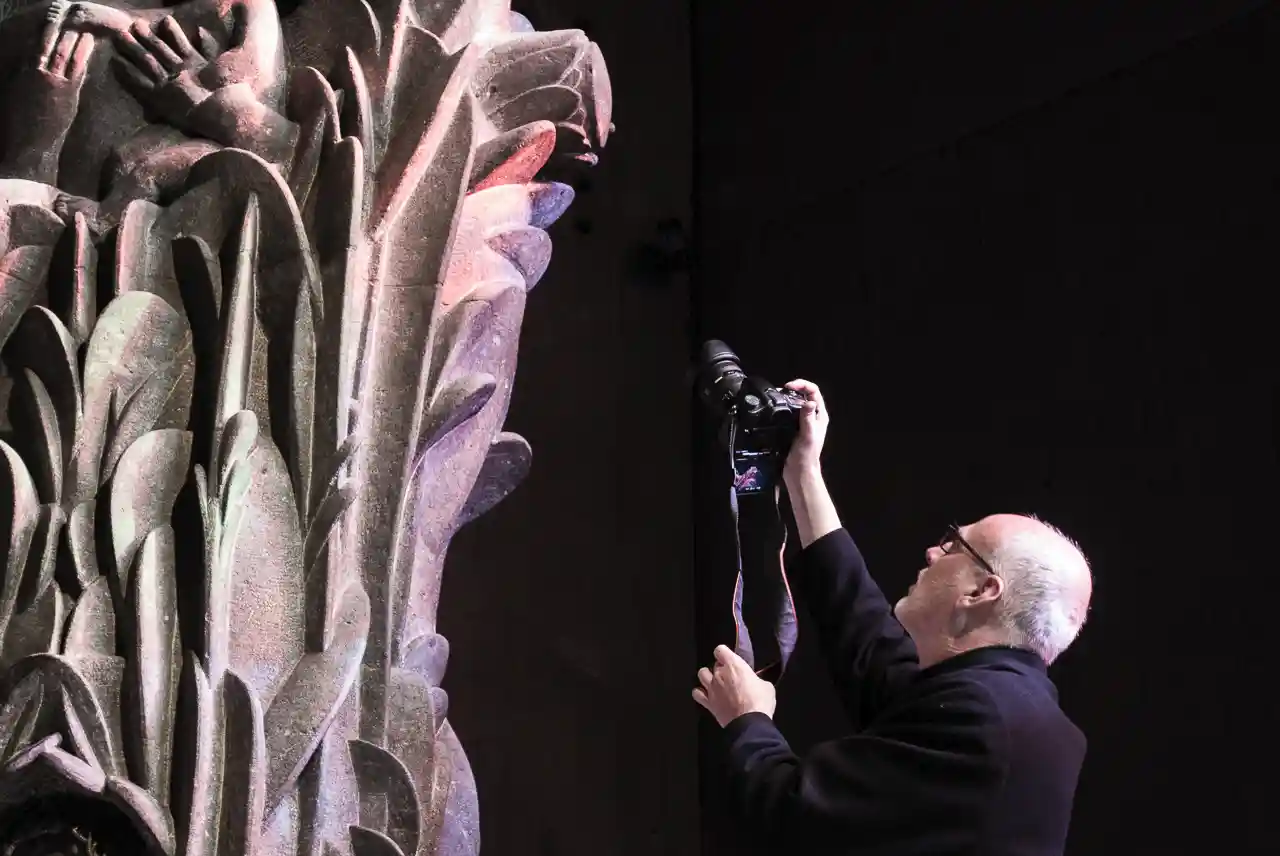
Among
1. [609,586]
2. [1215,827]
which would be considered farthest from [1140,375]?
[609,586]

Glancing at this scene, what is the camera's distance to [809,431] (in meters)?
1.36

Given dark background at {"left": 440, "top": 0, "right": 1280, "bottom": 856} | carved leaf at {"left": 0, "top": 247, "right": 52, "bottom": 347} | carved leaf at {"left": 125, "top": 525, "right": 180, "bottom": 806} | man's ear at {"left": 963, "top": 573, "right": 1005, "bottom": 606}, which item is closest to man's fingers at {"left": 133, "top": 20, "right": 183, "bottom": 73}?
carved leaf at {"left": 0, "top": 247, "right": 52, "bottom": 347}

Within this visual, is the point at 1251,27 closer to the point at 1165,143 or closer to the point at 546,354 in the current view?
the point at 1165,143

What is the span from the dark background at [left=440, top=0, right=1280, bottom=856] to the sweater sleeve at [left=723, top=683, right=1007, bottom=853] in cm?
64

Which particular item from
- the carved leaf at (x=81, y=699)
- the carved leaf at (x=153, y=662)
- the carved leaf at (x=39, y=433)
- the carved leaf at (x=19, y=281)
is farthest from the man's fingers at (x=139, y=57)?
the carved leaf at (x=81, y=699)

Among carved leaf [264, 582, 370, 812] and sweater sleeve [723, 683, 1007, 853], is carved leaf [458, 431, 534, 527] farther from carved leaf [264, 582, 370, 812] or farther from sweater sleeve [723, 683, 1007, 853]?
sweater sleeve [723, 683, 1007, 853]

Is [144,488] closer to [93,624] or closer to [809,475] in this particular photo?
[93,624]

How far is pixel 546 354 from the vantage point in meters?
2.22

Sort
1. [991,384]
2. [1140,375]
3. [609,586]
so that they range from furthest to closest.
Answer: [609,586] < [991,384] < [1140,375]

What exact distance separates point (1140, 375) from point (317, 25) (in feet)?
3.50

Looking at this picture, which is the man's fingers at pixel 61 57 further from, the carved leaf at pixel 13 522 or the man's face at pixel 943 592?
the man's face at pixel 943 592

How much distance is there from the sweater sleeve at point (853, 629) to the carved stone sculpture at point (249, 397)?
1.18ft

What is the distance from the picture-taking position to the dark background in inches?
62.8

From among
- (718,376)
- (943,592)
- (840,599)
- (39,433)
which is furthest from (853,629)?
(39,433)
